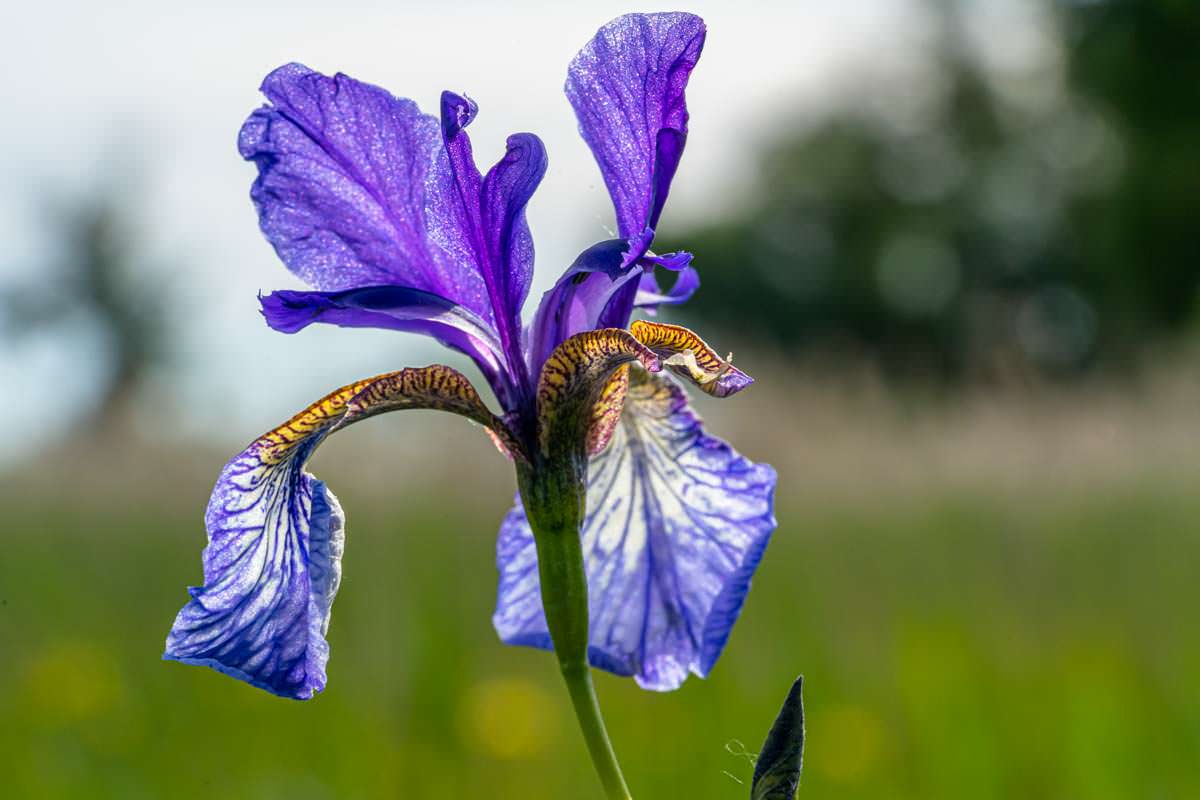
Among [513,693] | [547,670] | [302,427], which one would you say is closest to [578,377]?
[302,427]

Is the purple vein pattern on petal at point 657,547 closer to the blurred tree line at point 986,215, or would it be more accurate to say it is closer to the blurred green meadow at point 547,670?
the blurred green meadow at point 547,670

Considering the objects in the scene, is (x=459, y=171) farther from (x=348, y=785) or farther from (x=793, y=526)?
(x=793, y=526)

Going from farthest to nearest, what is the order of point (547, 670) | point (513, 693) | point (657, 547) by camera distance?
point (547, 670)
point (513, 693)
point (657, 547)

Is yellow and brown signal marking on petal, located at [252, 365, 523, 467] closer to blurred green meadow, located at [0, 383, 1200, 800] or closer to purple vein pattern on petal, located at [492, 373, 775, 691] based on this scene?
purple vein pattern on petal, located at [492, 373, 775, 691]

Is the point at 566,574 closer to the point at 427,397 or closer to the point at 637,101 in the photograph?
the point at 427,397

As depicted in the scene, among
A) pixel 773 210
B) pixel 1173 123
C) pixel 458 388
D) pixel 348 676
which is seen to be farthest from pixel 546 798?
pixel 773 210

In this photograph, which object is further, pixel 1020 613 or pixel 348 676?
pixel 1020 613

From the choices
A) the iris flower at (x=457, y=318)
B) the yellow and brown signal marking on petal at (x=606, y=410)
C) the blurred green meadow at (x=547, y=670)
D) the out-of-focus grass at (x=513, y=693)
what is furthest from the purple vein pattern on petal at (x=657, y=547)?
the blurred green meadow at (x=547, y=670)
